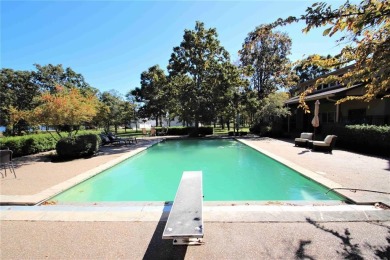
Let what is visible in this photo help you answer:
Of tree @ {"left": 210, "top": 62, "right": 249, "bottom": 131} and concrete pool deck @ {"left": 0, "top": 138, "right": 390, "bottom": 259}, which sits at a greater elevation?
tree @ {"left": 210, "top": 62, "right": 249, "bottom": 131}

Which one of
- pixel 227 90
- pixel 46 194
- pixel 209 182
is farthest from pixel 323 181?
pixel 227 90

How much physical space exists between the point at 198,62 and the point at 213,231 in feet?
77.7

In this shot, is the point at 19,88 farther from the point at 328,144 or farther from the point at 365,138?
the point at 365,138

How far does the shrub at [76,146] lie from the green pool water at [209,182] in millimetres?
2121

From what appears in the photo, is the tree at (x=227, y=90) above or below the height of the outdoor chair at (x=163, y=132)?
above

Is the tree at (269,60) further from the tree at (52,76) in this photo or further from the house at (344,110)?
the tree at (52,76)

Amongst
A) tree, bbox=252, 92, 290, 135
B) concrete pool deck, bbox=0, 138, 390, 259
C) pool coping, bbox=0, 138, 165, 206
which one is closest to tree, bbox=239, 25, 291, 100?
tree, bbox=252, 92, 290, 135

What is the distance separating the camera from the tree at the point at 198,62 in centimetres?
2566

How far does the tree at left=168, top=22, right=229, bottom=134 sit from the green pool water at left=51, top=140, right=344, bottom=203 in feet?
43.7

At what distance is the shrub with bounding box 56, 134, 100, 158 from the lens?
1170cm

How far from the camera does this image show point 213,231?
3.87 metres

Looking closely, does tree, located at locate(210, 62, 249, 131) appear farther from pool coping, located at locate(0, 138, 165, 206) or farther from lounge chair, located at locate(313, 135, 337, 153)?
pool coping, located at locate(0, 138, 165, 206)

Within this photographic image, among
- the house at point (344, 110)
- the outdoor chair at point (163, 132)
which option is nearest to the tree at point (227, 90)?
the house at point (344, 110)

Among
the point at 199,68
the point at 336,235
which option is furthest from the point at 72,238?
the point at 199,68
